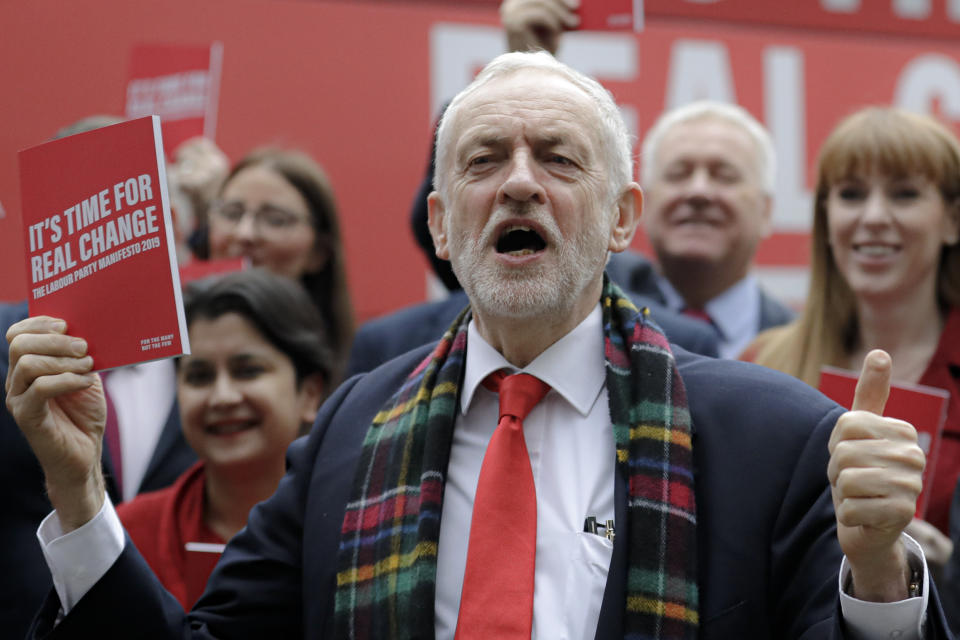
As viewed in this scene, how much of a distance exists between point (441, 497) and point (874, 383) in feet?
2.44

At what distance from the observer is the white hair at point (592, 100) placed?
230cm

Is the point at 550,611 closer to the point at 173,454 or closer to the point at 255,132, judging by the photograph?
the point at 173,454

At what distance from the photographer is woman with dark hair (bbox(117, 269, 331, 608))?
9.95ft

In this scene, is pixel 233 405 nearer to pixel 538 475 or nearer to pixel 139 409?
pixel 139 409

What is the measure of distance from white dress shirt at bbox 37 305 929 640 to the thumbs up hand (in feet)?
1.39

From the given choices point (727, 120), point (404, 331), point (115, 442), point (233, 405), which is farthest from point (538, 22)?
point (115, 442)

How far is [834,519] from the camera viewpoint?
1856 millimetres

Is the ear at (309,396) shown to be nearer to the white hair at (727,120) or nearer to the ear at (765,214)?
the white hair at (727,120)

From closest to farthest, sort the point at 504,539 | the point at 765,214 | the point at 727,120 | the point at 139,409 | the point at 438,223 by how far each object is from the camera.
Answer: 1. the point at 504,539
2. the point at 438,223
3. the point at 139,409
4. the point at 727,120
5. the point at 765,214

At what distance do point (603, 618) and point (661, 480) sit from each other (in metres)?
0.24

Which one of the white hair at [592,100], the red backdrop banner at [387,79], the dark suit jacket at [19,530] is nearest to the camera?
the white hair at [592,100]

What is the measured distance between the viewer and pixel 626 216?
7.93 ft

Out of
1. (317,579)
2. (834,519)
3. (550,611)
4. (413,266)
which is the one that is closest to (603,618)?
(550,611)

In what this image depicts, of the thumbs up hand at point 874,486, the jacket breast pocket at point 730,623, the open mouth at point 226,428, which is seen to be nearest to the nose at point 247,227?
the open mouth at point 226,428
